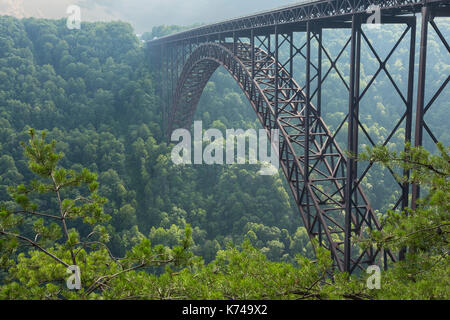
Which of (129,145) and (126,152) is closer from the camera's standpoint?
(126,152)

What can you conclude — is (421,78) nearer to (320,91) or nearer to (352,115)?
(352,115)

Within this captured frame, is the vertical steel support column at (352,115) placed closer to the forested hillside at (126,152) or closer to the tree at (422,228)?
the tree at (422,228)

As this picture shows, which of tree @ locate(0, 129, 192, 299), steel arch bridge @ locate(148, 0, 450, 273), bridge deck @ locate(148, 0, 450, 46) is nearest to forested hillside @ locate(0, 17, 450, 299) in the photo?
steel arch bridge @ locate(148, 0, 450, 273)

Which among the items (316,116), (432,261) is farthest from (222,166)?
(432,261)

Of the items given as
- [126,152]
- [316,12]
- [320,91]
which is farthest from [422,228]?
[126,152]

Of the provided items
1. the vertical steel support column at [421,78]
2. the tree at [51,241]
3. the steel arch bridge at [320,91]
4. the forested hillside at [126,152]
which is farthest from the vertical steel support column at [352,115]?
the forested hillside at [126,152]

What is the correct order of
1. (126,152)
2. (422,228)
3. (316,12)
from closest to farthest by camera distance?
(422,228), (316,12), (126,152)

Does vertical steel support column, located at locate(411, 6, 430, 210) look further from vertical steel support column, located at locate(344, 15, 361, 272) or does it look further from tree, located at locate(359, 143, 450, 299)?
vertical steel support column, located at locate(344, 15, 361, 272)

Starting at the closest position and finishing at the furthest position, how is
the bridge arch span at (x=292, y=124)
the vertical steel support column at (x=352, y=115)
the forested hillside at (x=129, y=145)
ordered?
the vertical steel support column at (x=352, y=115)
the bridge arch span at (x=292, y=124)
the forested hillside at (x=129, y=145)
